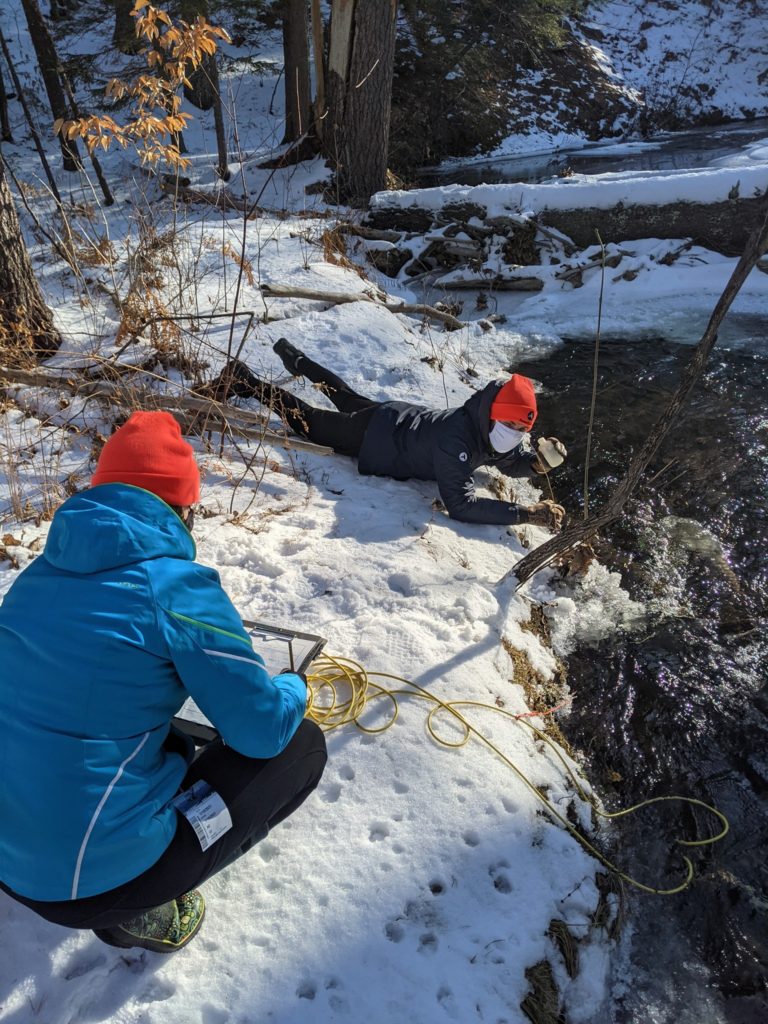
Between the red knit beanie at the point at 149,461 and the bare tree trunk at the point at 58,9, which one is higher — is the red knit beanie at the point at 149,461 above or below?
below

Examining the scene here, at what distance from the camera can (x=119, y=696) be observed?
1577 mm

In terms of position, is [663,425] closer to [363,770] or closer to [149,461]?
[363,770]

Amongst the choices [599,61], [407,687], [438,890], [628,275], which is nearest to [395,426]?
[407,687]

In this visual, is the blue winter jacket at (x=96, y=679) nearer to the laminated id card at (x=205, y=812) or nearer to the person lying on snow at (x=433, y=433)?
the laminated id card at (x=205, y=812)

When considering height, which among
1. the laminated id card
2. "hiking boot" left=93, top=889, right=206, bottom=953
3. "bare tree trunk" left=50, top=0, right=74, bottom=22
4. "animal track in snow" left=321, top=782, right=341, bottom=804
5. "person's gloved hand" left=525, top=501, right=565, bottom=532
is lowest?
"animal track in snow" left=321, top=782, right=341, bottom=804

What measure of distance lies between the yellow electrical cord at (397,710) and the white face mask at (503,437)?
1.68 meters

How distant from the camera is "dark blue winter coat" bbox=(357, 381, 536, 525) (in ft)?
13.4

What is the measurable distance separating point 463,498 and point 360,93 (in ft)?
25.3

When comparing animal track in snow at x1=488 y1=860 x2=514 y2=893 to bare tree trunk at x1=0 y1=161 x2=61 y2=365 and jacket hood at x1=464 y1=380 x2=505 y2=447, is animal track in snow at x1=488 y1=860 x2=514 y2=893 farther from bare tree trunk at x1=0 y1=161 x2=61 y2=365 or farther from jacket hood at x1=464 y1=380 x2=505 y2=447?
bare tree trunk at x1=0 y1=161 x2=61 y2=365

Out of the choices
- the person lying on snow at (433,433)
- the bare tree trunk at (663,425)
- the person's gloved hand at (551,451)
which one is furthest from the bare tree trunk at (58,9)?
the bare tree trunk at (663,425)

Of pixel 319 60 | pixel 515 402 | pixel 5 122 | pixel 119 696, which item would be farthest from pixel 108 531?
pixel 5 122

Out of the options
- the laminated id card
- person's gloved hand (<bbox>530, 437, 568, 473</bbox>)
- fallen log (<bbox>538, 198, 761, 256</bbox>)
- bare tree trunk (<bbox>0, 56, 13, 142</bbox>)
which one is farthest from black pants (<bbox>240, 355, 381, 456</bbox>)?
bare tree trunk (<bbox>0, 56, 13, 142</bbox>)

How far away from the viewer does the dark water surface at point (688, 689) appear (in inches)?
93.2

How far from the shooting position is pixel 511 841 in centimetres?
245
